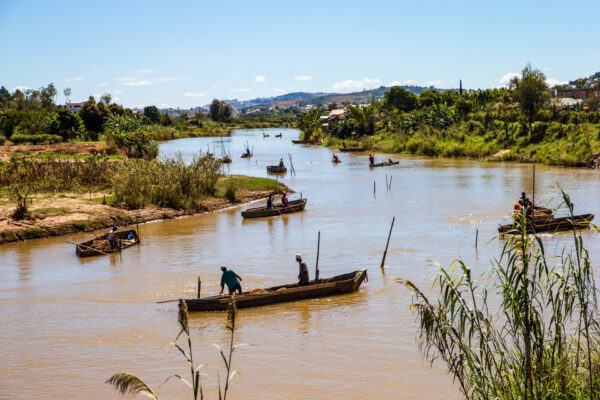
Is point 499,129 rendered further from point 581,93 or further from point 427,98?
point 581,93

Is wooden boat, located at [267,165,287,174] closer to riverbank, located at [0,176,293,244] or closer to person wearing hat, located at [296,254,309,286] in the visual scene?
riverbank, located at [0,176,293,244]

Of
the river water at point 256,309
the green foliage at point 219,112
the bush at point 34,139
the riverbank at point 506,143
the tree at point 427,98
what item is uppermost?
the green foliage at point 219,112

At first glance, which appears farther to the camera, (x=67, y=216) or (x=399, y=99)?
(x=399, y=99)

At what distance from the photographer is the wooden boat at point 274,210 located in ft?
96.0

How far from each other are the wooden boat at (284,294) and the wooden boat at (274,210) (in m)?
13.1

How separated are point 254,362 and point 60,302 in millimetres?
7541

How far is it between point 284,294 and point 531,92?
43.9m

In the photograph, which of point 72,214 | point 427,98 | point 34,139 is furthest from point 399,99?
point 72,214

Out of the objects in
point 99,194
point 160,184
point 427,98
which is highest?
point 427,98

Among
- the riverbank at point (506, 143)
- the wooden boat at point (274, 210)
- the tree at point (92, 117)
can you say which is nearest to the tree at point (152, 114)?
the tree at point (92, 117)

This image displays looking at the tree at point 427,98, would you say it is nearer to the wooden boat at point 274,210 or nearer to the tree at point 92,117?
the tree at point 92,117

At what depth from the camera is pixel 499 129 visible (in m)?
57.4

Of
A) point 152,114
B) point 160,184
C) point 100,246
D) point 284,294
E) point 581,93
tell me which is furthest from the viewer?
point 152,114

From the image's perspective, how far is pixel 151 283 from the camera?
18.3 m
